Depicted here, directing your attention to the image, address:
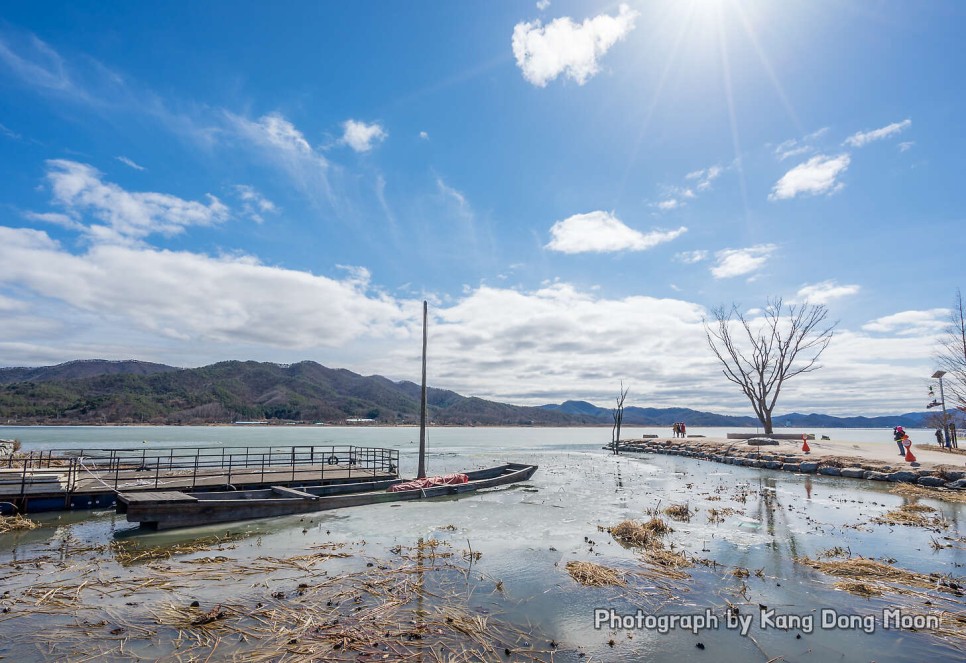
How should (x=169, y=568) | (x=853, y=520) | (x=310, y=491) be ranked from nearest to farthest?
(x=169, y=568) → (x=853, y=520) → (x=310, y=491)

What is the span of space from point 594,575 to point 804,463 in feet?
98.5

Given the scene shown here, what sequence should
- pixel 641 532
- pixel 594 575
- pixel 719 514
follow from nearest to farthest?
pixel 594 575, pixel 641 532, pixel 719 514

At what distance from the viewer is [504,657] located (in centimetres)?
729

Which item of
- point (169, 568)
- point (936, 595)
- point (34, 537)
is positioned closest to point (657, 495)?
point (936, 595)

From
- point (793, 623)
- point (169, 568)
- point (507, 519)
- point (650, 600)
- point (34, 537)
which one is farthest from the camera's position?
point (507, 519)

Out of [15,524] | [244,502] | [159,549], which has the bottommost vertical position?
[15,524]

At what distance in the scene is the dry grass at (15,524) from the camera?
16328 millimetres

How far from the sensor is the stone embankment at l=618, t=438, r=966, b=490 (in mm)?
24078

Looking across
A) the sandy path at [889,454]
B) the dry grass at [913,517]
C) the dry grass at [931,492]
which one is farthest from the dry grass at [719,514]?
the sandy path at [889,454]

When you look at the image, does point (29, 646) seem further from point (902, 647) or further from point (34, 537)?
point (902, 647)

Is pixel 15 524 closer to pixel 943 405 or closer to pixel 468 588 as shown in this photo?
pixel 468 588

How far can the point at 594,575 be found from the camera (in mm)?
11016

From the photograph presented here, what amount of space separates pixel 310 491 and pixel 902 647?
20150 millimetres

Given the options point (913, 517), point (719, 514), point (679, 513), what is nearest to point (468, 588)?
point (679, 513)
